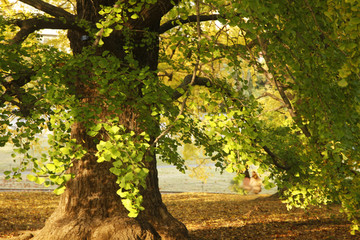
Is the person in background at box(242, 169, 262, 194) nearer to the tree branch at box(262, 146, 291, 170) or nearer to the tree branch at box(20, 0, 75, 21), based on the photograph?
the tree branch at box(262, 146, 291, 170)

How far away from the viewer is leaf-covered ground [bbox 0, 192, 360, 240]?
8625 millimetres

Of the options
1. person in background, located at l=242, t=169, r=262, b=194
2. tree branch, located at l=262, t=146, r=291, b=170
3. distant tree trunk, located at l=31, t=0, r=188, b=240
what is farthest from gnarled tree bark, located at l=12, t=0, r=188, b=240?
person in background, located at l=242, t=169, r=262, b=194

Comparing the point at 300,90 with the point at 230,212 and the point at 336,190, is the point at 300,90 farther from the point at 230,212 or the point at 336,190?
the point at 230,212

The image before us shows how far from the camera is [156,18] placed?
6.30 metres

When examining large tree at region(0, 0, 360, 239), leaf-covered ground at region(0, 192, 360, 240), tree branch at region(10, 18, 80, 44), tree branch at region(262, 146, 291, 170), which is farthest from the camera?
leaf-covered ground at region(0, 192, 360, 240)

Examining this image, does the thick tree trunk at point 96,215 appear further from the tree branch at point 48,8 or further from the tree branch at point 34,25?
the tree branch at point 48,8

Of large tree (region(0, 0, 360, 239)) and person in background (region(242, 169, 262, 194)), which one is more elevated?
large tree (region(0, 0, 360, 239))

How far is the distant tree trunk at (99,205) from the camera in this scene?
593cm

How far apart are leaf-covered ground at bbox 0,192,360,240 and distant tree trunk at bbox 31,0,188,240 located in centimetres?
156

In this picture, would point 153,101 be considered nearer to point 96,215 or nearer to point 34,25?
point 34,25

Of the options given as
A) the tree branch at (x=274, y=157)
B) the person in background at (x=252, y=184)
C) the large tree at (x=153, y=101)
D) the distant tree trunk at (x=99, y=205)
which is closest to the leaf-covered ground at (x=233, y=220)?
the distant tree trunk at (x=99, y=205)

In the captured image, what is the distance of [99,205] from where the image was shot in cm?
615

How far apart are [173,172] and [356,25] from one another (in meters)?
39.1

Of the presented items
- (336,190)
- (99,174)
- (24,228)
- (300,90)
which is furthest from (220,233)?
(300,90)
